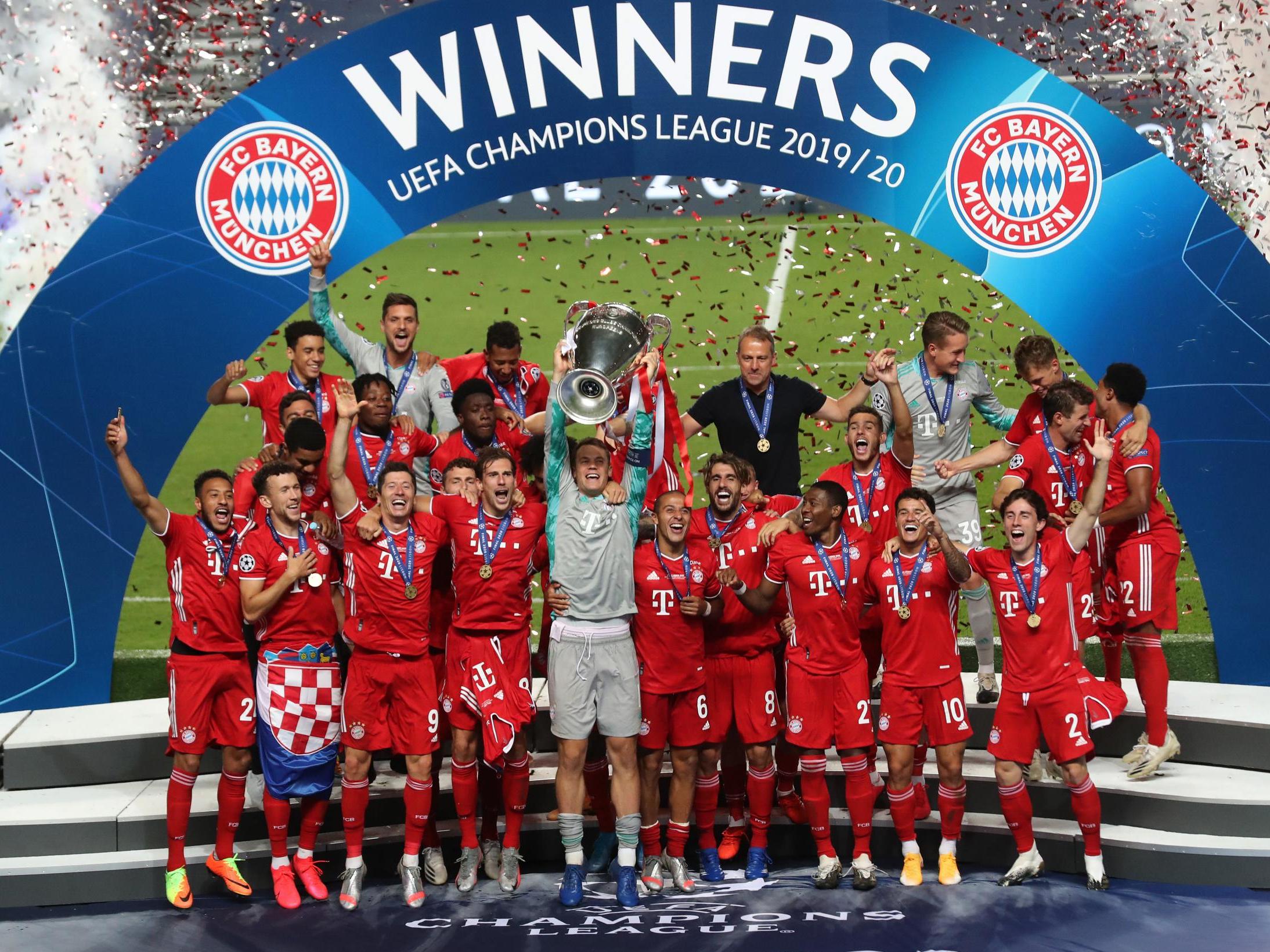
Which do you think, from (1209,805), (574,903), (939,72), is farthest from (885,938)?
(939,72)

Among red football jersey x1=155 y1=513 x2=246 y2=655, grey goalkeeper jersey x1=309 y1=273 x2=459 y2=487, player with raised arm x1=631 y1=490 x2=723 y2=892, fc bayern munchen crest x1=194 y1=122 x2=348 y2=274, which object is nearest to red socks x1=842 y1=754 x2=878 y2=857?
player with raised arm x1=631 y1=490 x2=723 y2=892

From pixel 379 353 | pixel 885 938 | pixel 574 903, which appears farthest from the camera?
pixel 379 353

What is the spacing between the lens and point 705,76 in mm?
7891

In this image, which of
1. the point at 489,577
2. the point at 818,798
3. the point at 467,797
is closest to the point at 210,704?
the point at 467,797

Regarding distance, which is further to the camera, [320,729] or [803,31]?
[803,31]

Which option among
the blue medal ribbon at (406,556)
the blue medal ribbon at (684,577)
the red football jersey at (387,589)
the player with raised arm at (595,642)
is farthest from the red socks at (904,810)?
the blue medal ribbon at (406,556)

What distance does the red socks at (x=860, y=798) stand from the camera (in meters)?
6.49

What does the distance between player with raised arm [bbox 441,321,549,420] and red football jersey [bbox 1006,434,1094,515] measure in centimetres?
227

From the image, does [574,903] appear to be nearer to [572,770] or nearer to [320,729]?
[572,770]

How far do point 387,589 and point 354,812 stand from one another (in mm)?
937

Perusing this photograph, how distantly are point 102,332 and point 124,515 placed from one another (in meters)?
0.93

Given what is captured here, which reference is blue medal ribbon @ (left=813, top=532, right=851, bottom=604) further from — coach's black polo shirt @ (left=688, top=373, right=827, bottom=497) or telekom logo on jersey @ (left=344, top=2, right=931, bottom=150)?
telekom logo on jersey @ (left=344, top=2, right=931, bottom=150)

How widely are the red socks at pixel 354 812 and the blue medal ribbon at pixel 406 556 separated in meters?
0.87

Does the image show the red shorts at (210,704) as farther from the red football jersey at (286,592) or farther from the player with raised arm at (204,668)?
the red football jersey at (286,592)
